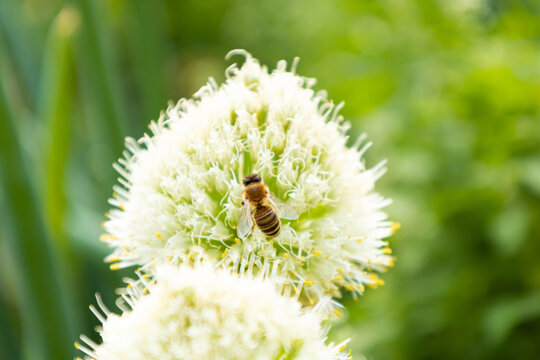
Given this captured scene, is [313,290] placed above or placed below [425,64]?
below

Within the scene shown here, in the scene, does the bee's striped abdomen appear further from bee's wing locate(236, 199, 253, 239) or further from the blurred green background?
the blurred green background

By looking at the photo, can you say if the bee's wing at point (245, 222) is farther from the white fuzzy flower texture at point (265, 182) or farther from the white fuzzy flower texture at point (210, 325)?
the white fuzzy flower texture at point (210, 325)

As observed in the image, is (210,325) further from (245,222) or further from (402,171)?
(402,171)

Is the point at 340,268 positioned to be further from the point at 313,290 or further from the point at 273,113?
the point at 273,113

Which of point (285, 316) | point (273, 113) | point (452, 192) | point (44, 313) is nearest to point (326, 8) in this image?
point (452, 192)

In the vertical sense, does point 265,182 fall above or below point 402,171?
below

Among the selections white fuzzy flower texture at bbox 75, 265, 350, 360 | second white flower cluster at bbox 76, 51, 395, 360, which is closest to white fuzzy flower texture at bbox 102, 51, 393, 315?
second white flower cluster at bbox 76, 51, 395, 360

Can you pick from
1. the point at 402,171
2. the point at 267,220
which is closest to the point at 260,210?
the point at 267,220

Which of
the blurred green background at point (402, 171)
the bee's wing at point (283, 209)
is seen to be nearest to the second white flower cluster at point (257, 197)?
the bee's wing at point (283, 209)
